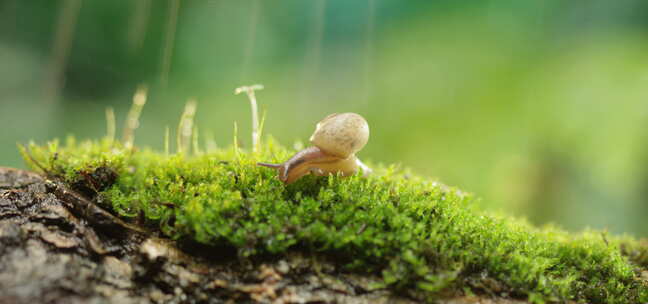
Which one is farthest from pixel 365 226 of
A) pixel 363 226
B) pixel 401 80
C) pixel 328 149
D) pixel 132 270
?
pixel 401 80

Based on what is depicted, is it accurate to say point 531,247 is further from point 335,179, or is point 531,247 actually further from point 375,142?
point 375,142

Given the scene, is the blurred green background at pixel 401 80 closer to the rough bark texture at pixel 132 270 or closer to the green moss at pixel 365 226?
the green moss at pixel 365 226

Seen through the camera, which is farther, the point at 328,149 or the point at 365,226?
the point at 328,149

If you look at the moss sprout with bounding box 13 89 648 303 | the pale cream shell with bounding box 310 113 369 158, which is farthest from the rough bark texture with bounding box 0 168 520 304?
the pale cream shell with bounding box 310 113 369 158

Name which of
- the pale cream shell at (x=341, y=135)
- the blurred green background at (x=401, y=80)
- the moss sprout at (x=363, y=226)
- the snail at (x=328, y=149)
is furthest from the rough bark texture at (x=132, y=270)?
the blurred green background at (x=401, y=80)

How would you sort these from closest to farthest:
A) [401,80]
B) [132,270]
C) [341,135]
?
[132,270], [341,135], [401,80]

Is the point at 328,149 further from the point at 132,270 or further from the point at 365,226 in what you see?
the point at 132,270

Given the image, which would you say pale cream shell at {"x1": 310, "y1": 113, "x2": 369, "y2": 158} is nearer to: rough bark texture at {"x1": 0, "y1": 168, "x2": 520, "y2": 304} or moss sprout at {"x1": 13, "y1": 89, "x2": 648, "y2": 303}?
moss sprout at {"x1": 13, "y1": 89, "x2": 648, "y2": 303}
